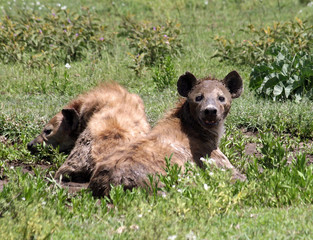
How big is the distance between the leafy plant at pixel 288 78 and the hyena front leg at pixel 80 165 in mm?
3750

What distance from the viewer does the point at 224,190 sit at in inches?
176

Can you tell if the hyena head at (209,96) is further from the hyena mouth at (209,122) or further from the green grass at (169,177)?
the green grass at (169,177)

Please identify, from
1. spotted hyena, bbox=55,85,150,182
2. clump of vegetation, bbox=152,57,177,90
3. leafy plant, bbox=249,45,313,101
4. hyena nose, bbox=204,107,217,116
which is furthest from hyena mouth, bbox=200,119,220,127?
clump of vegetation, bbox=152,57,177,90

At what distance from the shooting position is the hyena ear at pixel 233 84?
6293 millimetres

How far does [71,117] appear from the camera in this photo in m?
6.89

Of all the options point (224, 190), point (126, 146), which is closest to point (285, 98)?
point (126, 146)

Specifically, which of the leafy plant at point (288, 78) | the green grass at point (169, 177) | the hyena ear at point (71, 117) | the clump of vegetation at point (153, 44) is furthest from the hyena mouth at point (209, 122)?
the clump of vegetation at point (153, 44)

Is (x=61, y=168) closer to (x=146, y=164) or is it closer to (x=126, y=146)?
(x=126, y=146)

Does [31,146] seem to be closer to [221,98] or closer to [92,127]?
[92,127]

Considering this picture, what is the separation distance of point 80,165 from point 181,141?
126 centimetres

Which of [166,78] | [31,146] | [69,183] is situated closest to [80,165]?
[69,183]

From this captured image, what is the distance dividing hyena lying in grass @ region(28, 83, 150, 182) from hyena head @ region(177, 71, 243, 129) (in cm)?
72

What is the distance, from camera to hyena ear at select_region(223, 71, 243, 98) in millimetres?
6293

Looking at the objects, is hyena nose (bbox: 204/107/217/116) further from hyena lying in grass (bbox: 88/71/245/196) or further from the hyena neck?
the hyena neck
